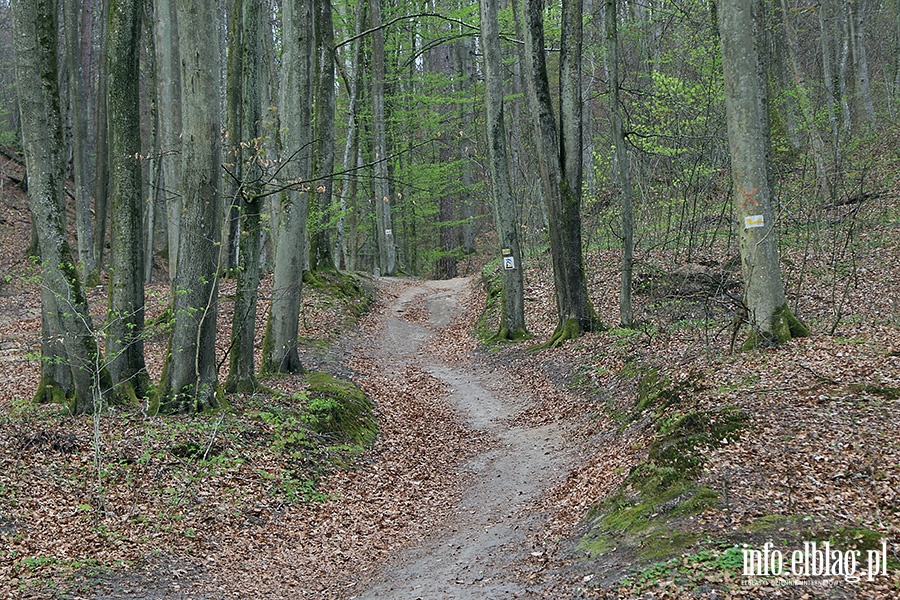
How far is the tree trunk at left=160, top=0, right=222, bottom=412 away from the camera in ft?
28.4

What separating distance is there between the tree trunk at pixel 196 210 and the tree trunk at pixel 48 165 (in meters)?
0.98

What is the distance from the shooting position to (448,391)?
1318cm

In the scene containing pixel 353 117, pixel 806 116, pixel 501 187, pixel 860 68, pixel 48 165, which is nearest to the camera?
pixel 48 165

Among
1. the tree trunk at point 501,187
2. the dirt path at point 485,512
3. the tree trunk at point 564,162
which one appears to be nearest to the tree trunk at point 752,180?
the dirt path at point 485,512

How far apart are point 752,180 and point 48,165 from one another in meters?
8.39

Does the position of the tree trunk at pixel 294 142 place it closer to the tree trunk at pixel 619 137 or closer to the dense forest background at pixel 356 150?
the dense forest background at pixel 356 150

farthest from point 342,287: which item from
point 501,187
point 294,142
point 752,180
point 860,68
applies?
point 860,68

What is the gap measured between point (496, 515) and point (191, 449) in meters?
3.54

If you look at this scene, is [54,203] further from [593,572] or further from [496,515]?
[593,572]

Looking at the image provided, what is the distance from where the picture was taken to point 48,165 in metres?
8.16

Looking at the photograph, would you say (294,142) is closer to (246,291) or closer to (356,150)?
(246,291)

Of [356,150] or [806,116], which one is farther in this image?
[356,150]

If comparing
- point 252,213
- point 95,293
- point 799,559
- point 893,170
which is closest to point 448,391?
point 252,213

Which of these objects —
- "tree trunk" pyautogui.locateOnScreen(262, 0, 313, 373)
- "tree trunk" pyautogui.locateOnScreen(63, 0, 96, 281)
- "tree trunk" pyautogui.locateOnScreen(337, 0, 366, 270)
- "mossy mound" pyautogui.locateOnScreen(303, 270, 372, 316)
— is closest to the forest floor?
"tree trunk" pyautogui.locateOnScreen(262, 0, 313, 373)
